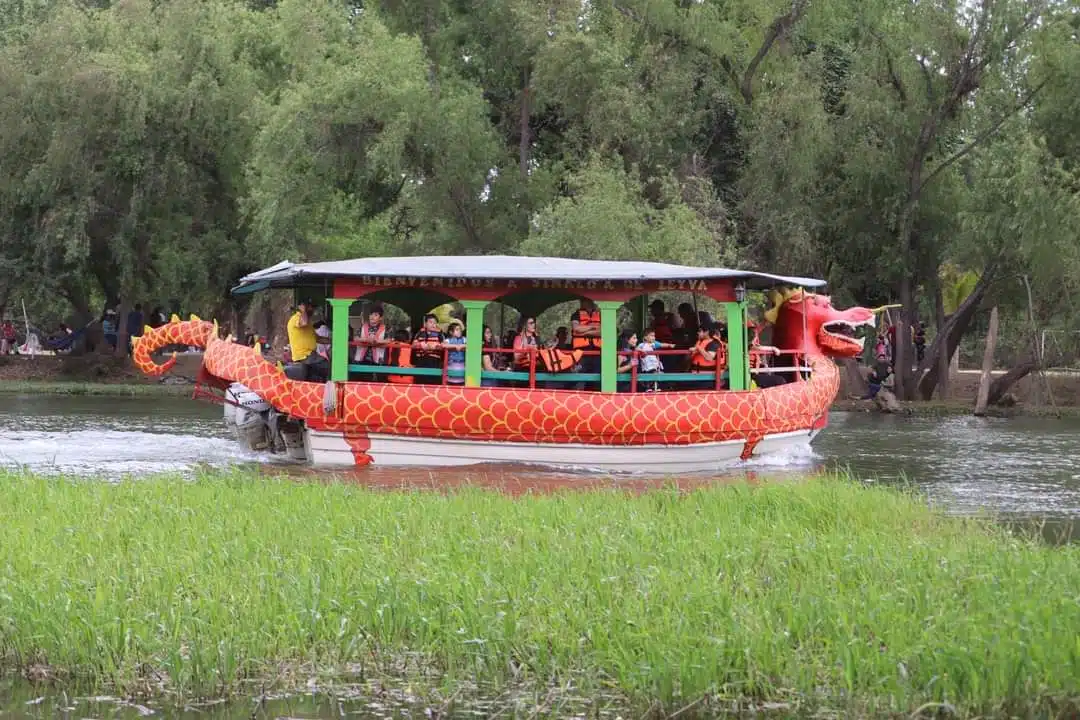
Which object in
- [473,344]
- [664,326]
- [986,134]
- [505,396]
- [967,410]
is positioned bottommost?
[967,410]

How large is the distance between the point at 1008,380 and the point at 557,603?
25127 millimetres

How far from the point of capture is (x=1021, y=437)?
1008 inches

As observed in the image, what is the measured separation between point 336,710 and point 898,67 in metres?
26.8

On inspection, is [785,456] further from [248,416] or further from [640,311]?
[248,416]

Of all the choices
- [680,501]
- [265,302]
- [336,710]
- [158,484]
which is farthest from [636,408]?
[265,302]

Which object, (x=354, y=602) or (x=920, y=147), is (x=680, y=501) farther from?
(x=920, y=147)

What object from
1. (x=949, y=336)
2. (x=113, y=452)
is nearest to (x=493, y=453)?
(x=113, y=452)

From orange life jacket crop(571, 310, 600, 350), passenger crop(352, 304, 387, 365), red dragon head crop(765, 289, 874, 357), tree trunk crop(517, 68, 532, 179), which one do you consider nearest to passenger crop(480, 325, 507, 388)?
orange life jacket crop(571, 310, 600, 350)

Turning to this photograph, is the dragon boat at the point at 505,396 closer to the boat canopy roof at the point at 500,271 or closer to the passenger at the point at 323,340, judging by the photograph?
the boat canopy roof at the point at 500,271

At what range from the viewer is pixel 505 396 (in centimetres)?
1770

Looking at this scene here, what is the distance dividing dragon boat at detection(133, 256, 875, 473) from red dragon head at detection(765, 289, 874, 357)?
2012 millimetres

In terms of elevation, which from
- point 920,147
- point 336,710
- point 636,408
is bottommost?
point 336,710

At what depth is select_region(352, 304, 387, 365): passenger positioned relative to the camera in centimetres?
1820

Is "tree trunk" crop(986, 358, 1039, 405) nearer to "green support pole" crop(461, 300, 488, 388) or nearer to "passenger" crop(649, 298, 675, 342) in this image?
"passenger" crop(649, 298, 675, 342)
